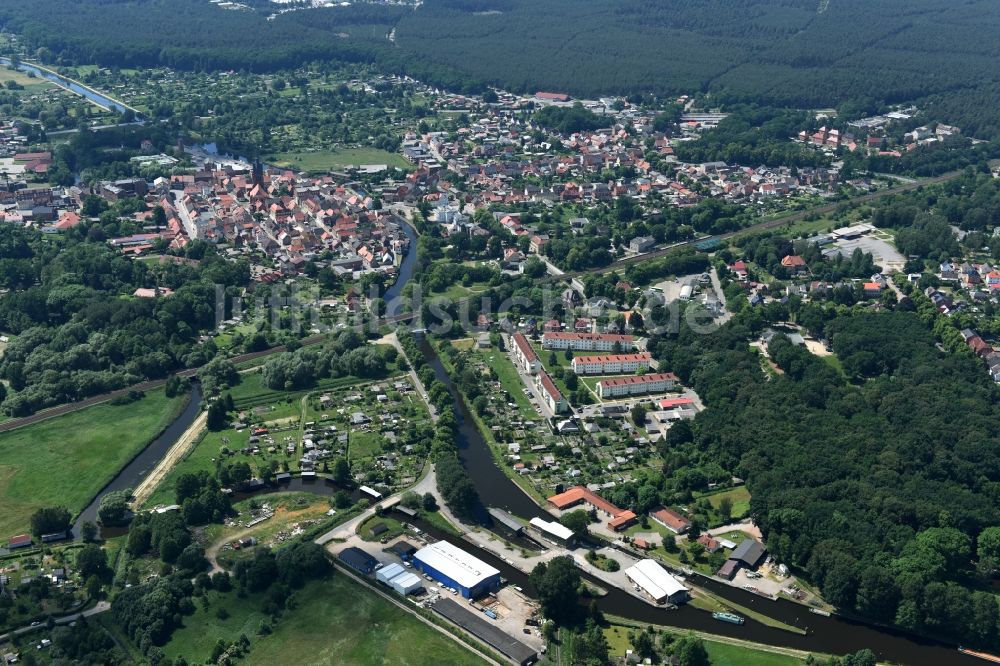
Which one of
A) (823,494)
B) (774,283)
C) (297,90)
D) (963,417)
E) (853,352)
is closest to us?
(823,494)

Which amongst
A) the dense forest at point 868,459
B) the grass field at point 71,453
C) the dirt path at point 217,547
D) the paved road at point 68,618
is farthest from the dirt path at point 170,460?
the dense forest at point 868,459

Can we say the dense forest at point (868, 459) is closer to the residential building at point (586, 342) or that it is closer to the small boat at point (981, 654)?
the small boat at point (981, 654)

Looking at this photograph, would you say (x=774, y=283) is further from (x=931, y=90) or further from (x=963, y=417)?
(x=931, y=90)

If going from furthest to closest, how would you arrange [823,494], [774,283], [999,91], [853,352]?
1. [999,91]
2. [774,283]
3. [853,352]
4. [823,494]

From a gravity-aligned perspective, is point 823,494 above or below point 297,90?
below

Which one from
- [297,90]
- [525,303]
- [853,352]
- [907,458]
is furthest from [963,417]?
[297,90]

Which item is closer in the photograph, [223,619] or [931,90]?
[223,619]

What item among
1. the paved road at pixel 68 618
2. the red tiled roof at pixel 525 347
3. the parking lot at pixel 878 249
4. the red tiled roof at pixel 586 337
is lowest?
the paved road at pixel 68 618
